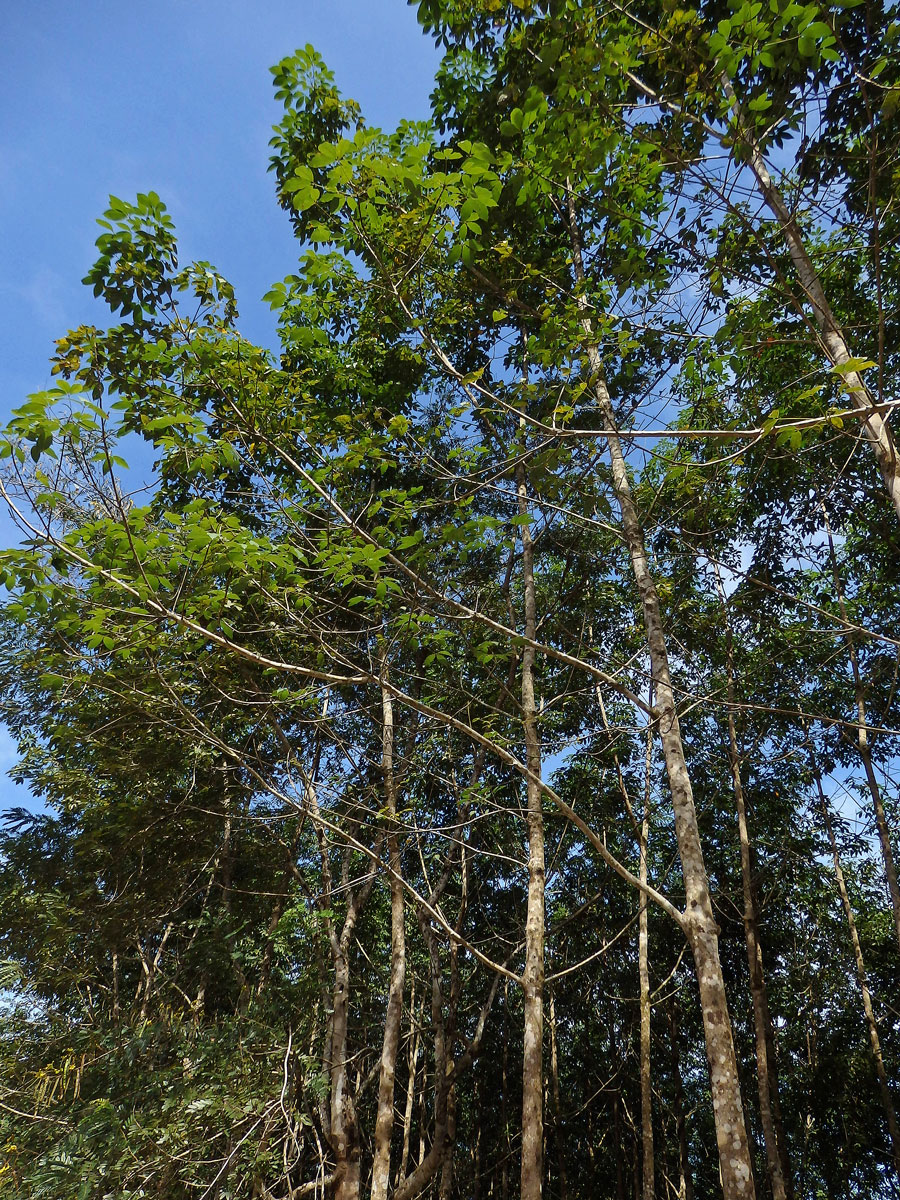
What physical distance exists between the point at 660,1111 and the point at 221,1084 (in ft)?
28.1

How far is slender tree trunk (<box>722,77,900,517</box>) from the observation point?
2.80 m

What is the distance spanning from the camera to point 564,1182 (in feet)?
32.2

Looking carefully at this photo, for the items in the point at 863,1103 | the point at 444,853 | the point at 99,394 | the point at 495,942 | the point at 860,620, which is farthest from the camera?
the point at 495,942

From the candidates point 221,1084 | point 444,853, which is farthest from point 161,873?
point 444,853

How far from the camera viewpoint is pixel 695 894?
3.45m

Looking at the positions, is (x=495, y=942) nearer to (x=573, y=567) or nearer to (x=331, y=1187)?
(x=331, y=1187)

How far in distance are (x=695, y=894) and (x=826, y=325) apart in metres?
2.68

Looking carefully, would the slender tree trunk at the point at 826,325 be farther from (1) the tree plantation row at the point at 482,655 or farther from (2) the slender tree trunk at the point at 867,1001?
(2) the slender tree trunk at the point at 867,1001

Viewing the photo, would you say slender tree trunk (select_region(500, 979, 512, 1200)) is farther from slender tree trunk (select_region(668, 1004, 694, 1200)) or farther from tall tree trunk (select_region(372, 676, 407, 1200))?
tall tree trunk (select_region(372, 676, 407, 1200))

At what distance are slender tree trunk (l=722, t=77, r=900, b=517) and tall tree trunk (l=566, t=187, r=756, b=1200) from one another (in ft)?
3.08

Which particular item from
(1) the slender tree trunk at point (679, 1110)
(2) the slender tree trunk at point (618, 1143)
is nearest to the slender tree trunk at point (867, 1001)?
(1) the slender tree trunk at point (679, 1110)

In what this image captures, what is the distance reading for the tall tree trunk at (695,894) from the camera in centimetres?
294

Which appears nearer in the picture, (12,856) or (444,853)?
(12,856)

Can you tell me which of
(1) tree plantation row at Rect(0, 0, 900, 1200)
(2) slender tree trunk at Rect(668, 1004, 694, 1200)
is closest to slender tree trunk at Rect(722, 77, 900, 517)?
(1) tree plantation row at Rect(0, 0, 900, 1200)
